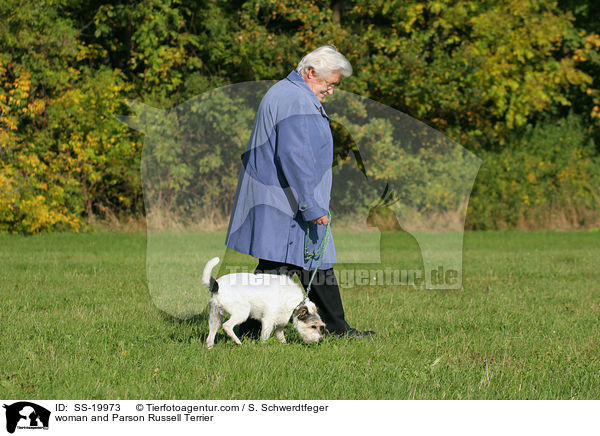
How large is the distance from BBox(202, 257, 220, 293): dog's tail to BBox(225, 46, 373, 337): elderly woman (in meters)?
0.37

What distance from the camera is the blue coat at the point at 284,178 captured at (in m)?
5.12

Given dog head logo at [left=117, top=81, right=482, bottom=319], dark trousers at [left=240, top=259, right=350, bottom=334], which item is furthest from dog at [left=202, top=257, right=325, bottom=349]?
dog head logo at [left=117, top=81, right=482, bottom=319]

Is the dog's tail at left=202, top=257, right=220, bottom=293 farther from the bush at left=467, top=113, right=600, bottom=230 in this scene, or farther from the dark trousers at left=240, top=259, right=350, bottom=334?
the bush at left=467, top=113, right=600, bottom=230

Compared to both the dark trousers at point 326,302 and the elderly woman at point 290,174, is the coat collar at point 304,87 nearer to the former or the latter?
the elderly woman at point 290,174

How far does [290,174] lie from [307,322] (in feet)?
3.90

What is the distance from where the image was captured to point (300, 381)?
14.8ft

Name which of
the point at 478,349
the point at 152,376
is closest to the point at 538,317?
the point at 478,349

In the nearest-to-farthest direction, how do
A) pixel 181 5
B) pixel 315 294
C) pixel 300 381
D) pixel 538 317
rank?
pixel 300 381
pixel 315 294
pixel 538 317
pixel 181 5

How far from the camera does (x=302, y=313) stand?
5344 mm
